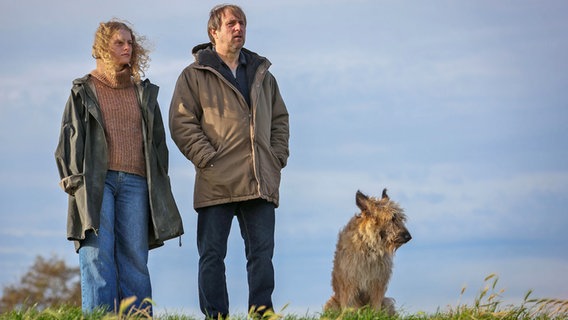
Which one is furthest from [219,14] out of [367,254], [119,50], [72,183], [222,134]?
[367,254]

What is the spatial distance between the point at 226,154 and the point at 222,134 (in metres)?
0.22

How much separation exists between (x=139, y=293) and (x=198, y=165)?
1.45 meters

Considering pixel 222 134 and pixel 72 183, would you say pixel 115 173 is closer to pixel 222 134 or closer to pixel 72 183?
pixel 72 183

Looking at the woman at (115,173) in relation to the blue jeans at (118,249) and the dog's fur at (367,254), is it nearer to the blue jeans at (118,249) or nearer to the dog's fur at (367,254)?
the blue jeans at (118,249)

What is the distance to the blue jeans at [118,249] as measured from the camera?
7.62m

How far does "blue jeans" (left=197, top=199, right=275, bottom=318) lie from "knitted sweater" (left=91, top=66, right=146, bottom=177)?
878 mm

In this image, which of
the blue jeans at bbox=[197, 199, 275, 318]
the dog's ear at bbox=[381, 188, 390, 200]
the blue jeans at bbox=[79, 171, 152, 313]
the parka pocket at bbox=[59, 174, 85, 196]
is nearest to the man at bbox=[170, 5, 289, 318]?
the blue jeans at bbox=[197, 199, 275, 318]

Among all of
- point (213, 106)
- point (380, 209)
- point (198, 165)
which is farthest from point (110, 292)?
point (380, 209)

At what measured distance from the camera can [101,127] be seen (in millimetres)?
7668

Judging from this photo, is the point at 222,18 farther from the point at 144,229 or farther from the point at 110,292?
the point at 110,292

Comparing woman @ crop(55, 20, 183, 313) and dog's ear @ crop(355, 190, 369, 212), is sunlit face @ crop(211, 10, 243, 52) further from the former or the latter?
dog's ear @ crop(355, 190, 369, 212)

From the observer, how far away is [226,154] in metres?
7.95

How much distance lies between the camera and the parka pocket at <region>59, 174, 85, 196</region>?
756 centimetres

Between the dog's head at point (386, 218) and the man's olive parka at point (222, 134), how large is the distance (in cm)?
180
